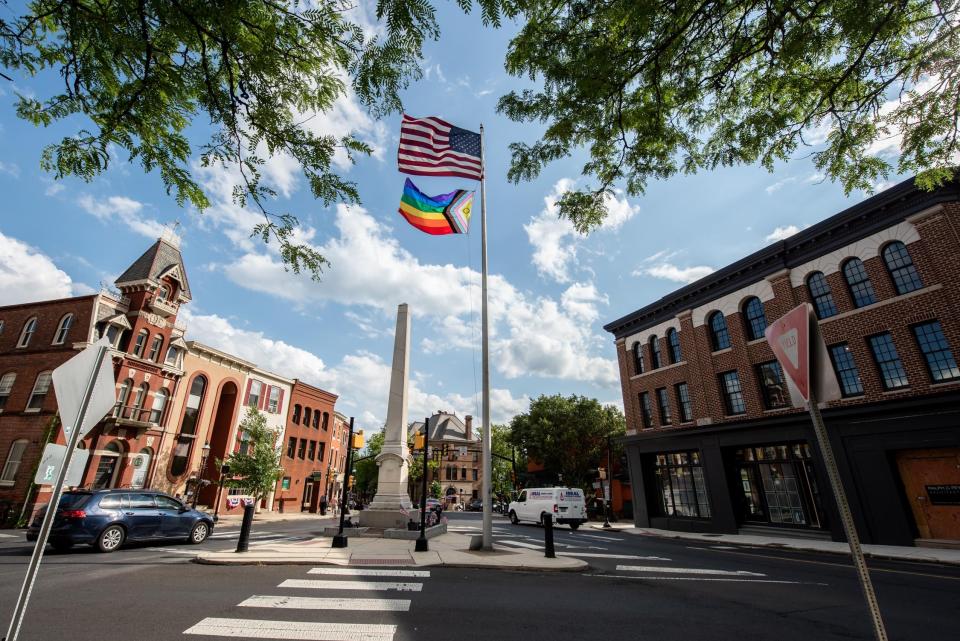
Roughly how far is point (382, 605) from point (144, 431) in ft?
92.7

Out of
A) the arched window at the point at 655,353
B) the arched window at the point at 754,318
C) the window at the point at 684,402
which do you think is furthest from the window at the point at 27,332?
the arched window at the point at 754,318

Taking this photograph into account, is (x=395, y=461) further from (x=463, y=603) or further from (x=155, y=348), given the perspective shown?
(x=155, y=348)

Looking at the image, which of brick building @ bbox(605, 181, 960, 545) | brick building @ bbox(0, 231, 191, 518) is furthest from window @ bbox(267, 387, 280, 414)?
brick building @ bbox(605, 181, 960, 545)

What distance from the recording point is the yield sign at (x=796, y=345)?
3086 millimetres

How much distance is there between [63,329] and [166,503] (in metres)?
19.1

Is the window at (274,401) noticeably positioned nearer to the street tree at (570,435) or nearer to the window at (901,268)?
the street tree at (570,435)

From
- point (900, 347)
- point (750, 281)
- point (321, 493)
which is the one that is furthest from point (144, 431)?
point (900, 347)

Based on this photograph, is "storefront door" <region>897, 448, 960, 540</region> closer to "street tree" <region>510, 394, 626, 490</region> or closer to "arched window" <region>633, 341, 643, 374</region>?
"arched window" <region>633, 341, 643, 374</region>

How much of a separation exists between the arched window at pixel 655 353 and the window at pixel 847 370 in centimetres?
902

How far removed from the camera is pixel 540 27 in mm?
5691

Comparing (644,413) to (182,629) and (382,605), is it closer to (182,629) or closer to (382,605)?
(382,605)

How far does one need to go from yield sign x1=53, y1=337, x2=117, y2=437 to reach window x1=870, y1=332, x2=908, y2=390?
2232cm

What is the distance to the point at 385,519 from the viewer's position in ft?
50.2

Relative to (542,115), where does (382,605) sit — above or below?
below
